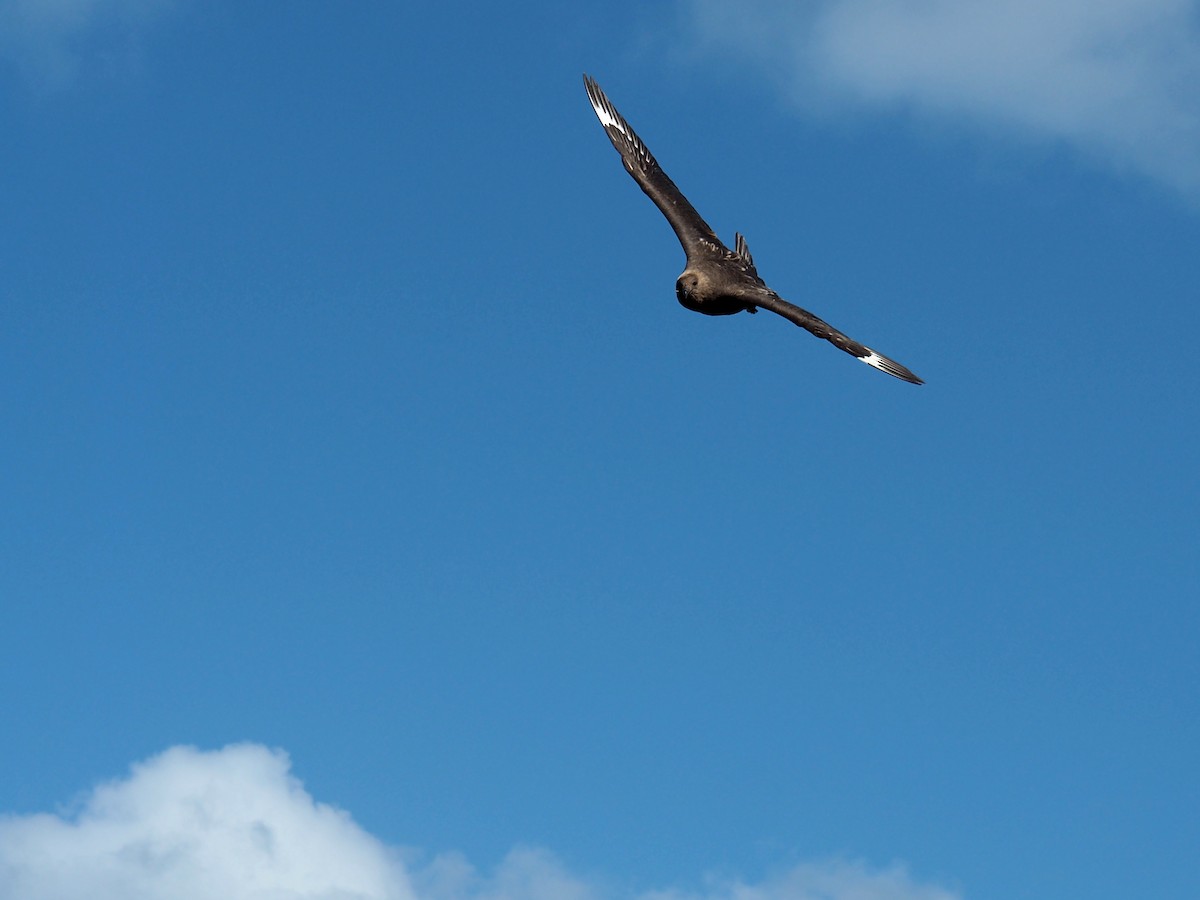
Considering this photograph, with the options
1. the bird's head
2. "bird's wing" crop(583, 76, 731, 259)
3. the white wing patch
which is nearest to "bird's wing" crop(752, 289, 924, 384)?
the bird's head

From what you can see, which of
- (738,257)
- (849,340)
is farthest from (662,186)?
(849,340)

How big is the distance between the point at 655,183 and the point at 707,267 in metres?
5.87

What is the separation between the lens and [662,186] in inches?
1555

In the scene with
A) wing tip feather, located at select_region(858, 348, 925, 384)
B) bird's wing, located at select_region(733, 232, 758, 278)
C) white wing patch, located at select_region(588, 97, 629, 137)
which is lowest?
wing tip feather, located at select_region(858, 348, 925, 384)

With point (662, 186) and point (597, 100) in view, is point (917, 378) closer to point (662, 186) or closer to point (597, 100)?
point (662, 186)

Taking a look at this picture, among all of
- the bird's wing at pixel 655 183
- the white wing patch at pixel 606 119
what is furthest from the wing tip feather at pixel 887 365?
the white wing patch at pixel 606 119

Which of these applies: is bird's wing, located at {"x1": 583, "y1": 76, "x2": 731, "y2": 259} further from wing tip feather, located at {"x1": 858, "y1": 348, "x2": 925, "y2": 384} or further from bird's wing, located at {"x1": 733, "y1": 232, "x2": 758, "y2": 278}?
wing tip feather, located at {"x1": 858, "y1": 348, "x2": 925, "y2": 384}

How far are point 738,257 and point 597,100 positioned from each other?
9.33 m

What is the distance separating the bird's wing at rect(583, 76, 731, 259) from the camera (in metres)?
36.6

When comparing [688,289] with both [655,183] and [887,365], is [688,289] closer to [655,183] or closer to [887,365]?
[887,365]

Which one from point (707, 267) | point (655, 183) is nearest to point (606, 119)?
point (655, 183)

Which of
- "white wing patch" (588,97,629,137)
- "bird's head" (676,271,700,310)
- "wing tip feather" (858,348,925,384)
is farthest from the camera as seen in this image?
"white wing patch" (588,97,629,137)

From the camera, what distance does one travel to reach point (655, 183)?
39.6 m

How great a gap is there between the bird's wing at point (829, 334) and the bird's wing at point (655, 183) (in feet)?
12.4
